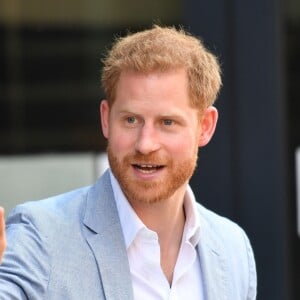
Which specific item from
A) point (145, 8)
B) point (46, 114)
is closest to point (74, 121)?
point (46, 114)

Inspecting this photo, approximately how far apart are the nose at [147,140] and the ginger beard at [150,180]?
0.02 meters

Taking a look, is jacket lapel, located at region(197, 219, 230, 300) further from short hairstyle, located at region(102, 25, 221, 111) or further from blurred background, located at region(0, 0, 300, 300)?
blurred background, located at region(0, 0, 300, 300)

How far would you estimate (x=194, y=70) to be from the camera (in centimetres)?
301

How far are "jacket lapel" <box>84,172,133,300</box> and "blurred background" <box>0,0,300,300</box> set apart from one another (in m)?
2.41

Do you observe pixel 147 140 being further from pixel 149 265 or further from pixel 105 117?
pixel 149 265

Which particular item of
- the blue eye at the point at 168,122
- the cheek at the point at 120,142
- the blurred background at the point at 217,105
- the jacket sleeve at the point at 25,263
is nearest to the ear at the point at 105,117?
the cheek at the point at 120,142

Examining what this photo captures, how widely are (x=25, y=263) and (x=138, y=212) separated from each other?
0.44 m

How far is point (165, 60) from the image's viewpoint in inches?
115

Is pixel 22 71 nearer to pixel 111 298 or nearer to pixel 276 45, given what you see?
pixel 276 45

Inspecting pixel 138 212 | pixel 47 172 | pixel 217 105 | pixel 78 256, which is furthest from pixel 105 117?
pixel 47 172

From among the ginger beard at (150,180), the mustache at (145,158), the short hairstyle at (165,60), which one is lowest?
the ginger beard at (150,180)

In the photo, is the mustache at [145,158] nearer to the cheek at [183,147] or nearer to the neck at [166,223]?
the cheek at [183,147]

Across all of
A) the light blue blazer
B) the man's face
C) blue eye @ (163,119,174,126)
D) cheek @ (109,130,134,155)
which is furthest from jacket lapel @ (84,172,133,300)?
blue eye @ (163,119,174,126)

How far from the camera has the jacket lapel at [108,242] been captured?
2.87 metres
